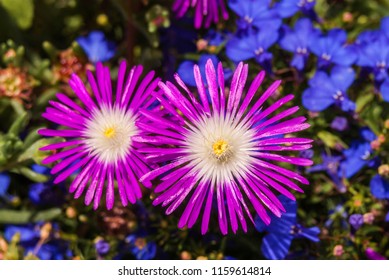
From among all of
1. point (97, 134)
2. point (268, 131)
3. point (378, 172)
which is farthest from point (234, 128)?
point (378, 172)

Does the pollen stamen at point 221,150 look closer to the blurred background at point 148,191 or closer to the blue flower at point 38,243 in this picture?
the blurred background at point 148,191

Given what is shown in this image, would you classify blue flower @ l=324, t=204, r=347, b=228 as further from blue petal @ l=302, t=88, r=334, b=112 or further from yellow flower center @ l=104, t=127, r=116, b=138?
yellow flower center @ l=104, t=127, r=116, b=138

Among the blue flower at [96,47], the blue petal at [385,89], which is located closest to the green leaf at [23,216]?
the blue flower at [96,47]

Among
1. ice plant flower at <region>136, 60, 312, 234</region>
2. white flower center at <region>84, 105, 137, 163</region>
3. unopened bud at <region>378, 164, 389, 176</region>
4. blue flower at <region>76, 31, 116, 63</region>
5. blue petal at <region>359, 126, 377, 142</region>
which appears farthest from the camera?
blue flower at <region>76, 31, 116, 63</region>

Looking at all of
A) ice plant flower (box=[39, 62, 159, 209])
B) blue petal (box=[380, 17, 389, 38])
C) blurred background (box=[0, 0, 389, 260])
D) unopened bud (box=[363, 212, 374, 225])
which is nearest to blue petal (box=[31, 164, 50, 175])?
blurred background (box=[0, 0, 389, 260])
